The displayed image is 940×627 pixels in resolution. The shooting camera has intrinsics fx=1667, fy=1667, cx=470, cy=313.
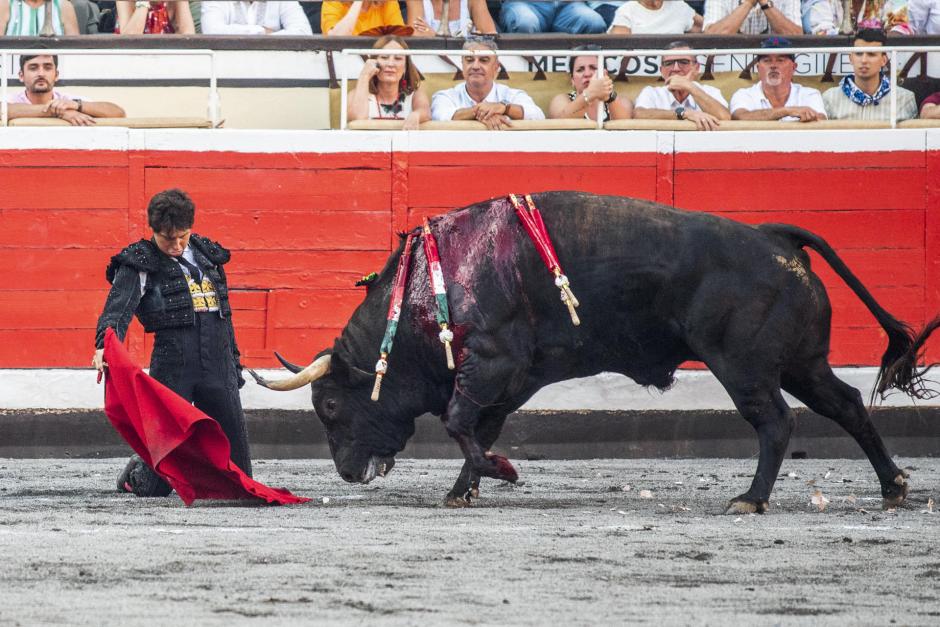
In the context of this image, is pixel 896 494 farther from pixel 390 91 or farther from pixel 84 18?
pixel 84 18

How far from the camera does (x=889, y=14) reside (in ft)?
36.3

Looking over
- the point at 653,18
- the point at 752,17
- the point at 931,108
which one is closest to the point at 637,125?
the point at 653,18

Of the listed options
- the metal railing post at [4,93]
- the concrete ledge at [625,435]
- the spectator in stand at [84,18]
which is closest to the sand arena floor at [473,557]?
the concrete ledge at [625,435]

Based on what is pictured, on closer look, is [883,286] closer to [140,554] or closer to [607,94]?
[607,94]

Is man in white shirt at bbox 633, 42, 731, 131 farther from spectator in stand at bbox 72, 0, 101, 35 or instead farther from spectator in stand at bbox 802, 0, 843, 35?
spectator in stand at bbox 72, 0, 101, 35

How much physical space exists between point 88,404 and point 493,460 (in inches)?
148

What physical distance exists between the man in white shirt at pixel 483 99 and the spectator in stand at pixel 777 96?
1.28 metres

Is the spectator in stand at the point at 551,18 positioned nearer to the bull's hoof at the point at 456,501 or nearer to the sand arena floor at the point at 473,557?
the sand arena floor at the point at 473,557

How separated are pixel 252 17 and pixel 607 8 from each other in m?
2.40

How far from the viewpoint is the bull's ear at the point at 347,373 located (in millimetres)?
7340

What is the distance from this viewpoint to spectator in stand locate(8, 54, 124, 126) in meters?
9.95

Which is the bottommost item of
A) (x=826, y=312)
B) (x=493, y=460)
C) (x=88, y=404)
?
(x=88, y=404)

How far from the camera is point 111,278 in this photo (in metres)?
7.24

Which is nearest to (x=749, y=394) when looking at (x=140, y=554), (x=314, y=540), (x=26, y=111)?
(x=314, y=540)
